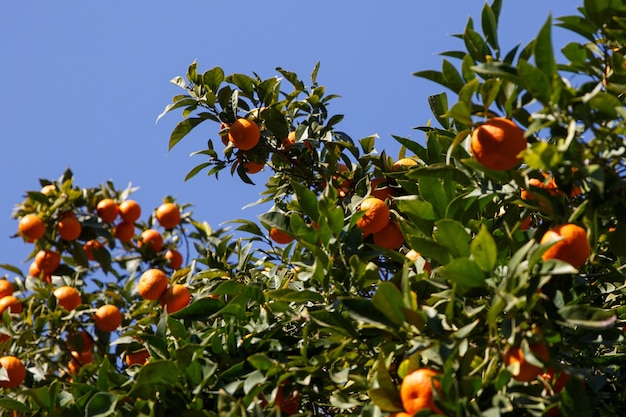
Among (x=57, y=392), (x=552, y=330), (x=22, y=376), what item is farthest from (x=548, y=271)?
(x=22, y=376)

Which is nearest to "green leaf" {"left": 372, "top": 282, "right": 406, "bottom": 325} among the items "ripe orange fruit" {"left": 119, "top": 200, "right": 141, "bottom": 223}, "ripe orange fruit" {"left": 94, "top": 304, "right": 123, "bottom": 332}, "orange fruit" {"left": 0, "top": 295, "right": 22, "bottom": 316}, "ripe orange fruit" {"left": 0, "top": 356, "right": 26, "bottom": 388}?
"ripe orange fruit" {"left": 0, "top": 356, "right": 26, "bottom": 388}

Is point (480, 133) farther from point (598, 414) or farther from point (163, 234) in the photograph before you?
point (163, 234)

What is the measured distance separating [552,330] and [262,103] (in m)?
1.93

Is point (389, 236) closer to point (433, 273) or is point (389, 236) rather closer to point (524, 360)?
point (433, 273)

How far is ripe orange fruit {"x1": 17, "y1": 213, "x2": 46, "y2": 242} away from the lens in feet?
14.5

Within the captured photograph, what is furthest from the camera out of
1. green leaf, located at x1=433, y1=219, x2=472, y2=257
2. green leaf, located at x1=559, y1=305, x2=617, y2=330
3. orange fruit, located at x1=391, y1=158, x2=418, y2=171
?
orange fruit, located at x1=391, y1=158, x2=418, y2=171

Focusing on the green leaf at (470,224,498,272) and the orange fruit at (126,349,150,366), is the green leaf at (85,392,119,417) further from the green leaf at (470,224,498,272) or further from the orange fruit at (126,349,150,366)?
the green leaf at (470,224,498,272)

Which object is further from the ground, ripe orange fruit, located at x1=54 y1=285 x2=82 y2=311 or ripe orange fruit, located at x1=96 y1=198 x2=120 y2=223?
ripe orange fruit, located at x1=96 y1=198 x2=120 y2=223

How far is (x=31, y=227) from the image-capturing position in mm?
4430

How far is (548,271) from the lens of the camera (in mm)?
1893

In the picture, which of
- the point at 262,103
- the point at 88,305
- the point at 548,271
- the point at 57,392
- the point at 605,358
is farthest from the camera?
the point at 88,305

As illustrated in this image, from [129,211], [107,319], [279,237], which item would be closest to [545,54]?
[279,237]

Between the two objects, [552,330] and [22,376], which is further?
[22,376]

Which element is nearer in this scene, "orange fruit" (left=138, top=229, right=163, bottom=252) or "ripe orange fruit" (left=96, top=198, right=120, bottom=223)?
"ripe orange fruit" (left=96, top=198, right=120, bottom=223)
